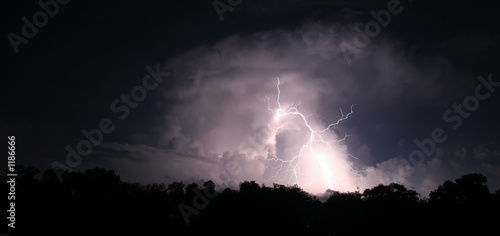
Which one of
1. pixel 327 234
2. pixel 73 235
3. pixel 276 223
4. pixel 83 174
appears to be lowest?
pixel 327 234

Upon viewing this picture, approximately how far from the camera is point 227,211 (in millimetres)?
40000

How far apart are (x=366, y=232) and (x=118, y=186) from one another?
37241mm

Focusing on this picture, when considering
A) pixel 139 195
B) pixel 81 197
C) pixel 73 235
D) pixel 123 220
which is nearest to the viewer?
pixel 73 235

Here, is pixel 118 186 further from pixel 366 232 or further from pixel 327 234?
pixel 366 232

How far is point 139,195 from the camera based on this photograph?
4169 centimetres

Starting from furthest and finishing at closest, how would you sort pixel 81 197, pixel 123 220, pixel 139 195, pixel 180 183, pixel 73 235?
pixel 180 183
pixel 139 195
pixel 81 197
pixel 123 220
pixel 73 235

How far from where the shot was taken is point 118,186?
43969mm

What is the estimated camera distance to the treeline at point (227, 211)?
3266 cm

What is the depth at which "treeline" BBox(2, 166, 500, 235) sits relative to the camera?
32.7 m

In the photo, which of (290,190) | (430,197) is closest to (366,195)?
(430,197)

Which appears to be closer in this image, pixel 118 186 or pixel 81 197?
pixel 81 197

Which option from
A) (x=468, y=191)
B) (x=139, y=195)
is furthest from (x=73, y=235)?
(x=468, y=191)

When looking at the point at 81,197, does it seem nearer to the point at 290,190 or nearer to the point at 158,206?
the point at 158,206

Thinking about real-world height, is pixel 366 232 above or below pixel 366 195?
below
